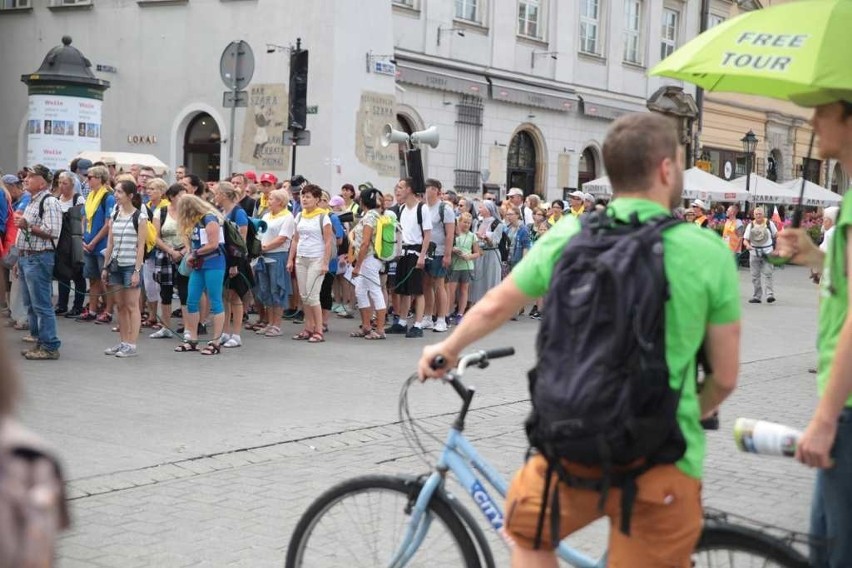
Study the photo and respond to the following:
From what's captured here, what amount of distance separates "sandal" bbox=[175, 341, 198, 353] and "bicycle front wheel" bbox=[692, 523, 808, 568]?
29.9 ft

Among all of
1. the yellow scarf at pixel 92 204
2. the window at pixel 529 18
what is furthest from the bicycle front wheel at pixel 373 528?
the window at pixel 529 18

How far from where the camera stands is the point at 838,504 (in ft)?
10.3

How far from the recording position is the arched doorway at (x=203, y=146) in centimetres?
2533

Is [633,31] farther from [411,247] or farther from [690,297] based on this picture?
[690,297]

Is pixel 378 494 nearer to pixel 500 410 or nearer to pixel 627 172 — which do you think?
pixel 627 172

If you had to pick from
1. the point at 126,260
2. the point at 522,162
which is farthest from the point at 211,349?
the point at 522,162

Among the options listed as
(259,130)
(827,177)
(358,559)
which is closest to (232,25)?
(259,130)

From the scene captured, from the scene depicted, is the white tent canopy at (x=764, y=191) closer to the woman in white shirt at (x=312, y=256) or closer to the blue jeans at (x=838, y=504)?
the woman in white shirt at (x=312, y=256)

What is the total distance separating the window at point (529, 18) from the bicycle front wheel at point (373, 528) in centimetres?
2872

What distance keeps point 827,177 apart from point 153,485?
4801cm

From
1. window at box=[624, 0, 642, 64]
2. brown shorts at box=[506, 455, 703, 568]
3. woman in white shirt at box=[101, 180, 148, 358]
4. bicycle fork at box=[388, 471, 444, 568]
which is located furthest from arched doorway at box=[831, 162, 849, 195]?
brown shorts at box=[506, 455, 703, 568]

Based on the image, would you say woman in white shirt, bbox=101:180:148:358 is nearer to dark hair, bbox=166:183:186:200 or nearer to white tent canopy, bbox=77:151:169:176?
dark hair, bbox=166:183:186:200

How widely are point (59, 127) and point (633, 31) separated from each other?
23411 mm

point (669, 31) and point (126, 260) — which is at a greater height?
point (669, 31)
